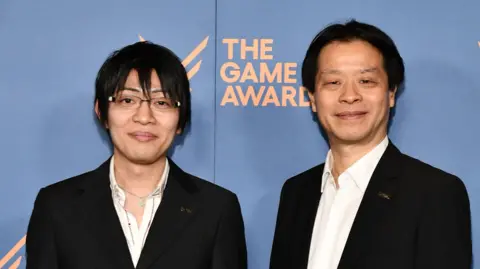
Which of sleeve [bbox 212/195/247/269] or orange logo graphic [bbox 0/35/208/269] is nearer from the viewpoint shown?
sleeve [bbox 212/195/247/269]

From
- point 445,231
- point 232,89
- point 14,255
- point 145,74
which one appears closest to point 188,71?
point 232,89

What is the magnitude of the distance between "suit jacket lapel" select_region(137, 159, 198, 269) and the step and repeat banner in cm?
34

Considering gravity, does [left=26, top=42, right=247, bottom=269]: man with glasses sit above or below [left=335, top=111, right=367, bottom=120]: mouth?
below

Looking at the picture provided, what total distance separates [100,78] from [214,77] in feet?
1.58

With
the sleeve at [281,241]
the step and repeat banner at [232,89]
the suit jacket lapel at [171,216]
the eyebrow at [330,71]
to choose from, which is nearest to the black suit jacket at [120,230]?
the suit jacket lapel at [171,216]

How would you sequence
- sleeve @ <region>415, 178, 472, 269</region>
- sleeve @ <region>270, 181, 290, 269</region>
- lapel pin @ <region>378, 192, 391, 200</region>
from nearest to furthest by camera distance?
sleeve @ <region>415, 178, 472, 269</region>
lapel pin @ <region>378, 192, 391, 200</region>
sleeve @ <region>270, 181, 290, 269</region>

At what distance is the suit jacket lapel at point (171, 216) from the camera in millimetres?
1814

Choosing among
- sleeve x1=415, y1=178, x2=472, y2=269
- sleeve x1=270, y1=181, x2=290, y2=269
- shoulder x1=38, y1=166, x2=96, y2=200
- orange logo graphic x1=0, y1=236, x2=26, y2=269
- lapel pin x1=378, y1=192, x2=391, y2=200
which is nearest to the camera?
sleeve x1=415, y1=178, x2=472, y2=269

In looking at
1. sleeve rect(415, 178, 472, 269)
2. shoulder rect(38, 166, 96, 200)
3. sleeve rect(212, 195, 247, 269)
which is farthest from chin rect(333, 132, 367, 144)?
shoulder rect(38, 166, 96, 200)

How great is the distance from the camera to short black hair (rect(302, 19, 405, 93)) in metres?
1.97

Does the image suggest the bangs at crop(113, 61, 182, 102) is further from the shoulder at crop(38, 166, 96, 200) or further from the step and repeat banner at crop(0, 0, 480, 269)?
the step and repeat banner at crop(0, 0, 480, 269)

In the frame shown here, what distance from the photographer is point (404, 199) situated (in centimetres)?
176

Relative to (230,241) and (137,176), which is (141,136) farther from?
(230,241)

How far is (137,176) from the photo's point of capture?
193 centimetres
